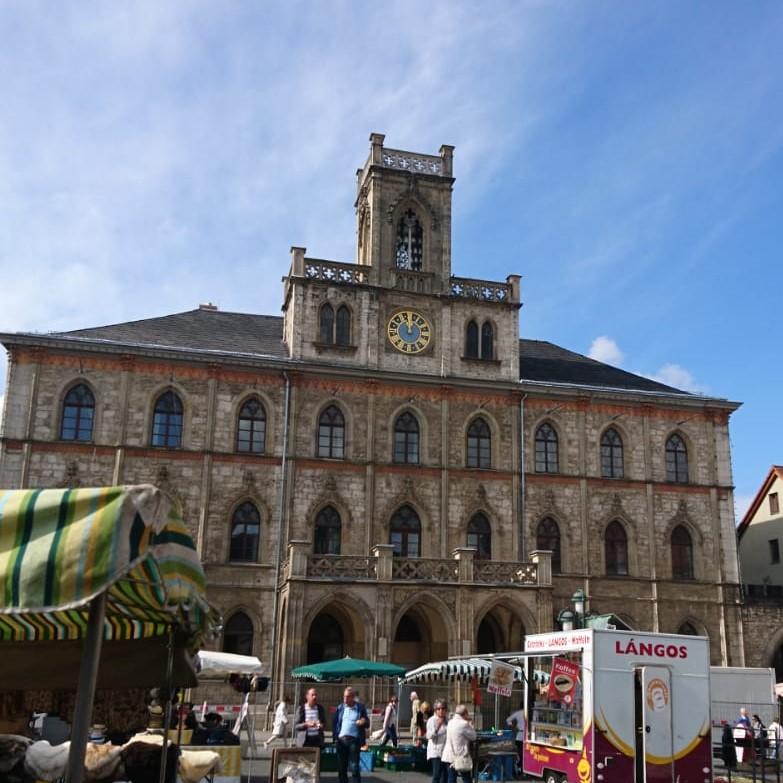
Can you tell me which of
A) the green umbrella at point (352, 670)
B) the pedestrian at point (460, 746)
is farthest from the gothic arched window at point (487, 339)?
the pedestrian at point (460, 746)

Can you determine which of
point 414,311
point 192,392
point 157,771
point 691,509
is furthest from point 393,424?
point 157,771

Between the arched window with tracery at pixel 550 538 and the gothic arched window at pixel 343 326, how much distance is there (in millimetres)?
9494

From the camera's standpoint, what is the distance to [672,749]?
1495cm

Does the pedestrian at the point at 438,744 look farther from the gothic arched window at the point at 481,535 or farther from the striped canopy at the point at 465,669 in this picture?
the gothic arched window at the point at 481,535

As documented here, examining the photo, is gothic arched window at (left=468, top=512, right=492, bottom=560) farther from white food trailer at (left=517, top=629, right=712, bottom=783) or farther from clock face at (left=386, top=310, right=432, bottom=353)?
white food trailer at (left=517, top=629, right=712, bottom=783)

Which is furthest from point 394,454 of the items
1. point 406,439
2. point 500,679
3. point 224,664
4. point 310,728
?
point 310,728

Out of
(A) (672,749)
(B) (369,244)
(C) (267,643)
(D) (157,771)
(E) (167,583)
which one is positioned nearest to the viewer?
(E) (167,583)

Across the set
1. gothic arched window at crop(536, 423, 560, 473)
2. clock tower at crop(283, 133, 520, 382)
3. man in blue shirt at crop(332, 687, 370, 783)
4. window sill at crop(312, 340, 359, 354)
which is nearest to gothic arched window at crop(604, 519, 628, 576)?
gothic arched window at crop(536, 423, 560, 473)

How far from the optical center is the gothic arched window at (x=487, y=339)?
3488 centimetres

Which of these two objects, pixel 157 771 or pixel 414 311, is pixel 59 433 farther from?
pixel 157 771

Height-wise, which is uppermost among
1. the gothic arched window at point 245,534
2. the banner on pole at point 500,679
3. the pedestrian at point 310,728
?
the gothic arched window at point 245,534

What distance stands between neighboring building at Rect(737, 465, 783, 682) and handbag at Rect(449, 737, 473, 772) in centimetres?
2274

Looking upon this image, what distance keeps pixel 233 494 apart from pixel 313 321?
21.9 feet

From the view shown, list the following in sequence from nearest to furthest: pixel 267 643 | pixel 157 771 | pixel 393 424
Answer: pixel 157 771, pixel 267 643, pixel 393 424
